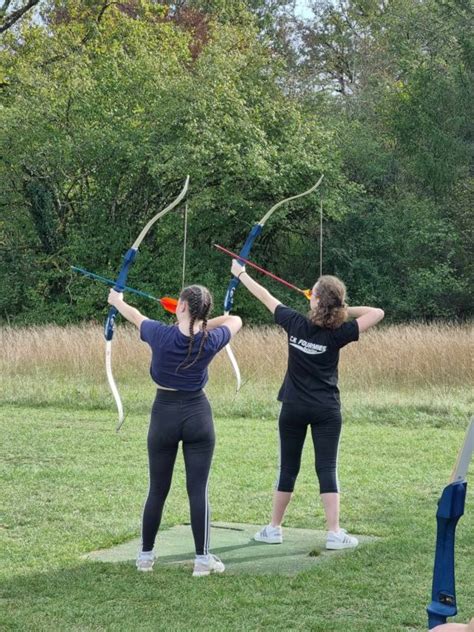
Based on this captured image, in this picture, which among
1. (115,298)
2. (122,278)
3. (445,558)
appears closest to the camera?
(445,558)

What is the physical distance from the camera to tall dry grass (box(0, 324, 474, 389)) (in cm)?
1462

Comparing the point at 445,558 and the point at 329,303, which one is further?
the point at 329,303

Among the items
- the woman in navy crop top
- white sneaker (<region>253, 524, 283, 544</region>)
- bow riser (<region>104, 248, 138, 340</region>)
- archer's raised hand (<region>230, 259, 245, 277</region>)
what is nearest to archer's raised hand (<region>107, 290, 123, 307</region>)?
bow riser (<region>104, 248, 138, 340</region>)

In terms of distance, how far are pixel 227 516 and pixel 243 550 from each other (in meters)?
1.03

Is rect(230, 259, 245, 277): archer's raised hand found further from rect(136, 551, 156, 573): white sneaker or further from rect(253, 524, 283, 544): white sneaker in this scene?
rect(136, 551, 156, 573): white sneaker

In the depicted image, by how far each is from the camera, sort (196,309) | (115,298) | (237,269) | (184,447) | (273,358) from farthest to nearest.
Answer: (273,358)
(237,269)
(115,298)
(184,447)
(196,309)

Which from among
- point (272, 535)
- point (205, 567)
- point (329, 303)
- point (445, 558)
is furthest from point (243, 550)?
point (445, 558)

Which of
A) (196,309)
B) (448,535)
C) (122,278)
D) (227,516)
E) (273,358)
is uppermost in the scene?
(122,278)

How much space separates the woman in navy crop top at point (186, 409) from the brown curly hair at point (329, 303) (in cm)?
71

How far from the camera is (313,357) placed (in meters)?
5.83

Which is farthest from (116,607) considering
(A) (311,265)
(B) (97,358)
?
(A) (311,265)

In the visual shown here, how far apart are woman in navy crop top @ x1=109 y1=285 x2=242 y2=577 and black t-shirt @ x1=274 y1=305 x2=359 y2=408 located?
25.7 inches

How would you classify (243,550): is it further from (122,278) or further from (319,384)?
(122,278)

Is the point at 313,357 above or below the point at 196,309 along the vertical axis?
below
